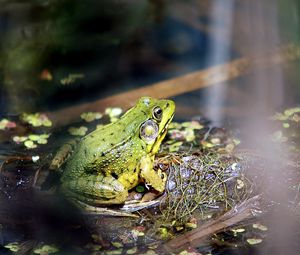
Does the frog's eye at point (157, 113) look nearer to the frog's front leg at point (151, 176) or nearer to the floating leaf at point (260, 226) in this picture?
the frog's front leg at point (151, 176)

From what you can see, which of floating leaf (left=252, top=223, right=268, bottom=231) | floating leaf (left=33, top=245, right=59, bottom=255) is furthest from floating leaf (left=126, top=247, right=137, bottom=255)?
floating leaf (left=252, top=223, right=268, bottom=231)

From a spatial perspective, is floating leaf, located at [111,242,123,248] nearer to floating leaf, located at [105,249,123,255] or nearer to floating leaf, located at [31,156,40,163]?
floating leaf, located at [105,249,123,255]

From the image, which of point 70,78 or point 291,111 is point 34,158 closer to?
point 70,78

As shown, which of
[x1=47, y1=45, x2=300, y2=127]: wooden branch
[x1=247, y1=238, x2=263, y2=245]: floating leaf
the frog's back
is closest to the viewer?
[x1=247, y1=238, x2=263, y2=245]: floating leaf

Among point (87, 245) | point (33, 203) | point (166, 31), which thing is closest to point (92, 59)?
point (166, 31)

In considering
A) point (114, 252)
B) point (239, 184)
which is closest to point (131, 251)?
point (114, 252)

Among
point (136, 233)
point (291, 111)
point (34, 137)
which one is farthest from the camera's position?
point (291, 111)
